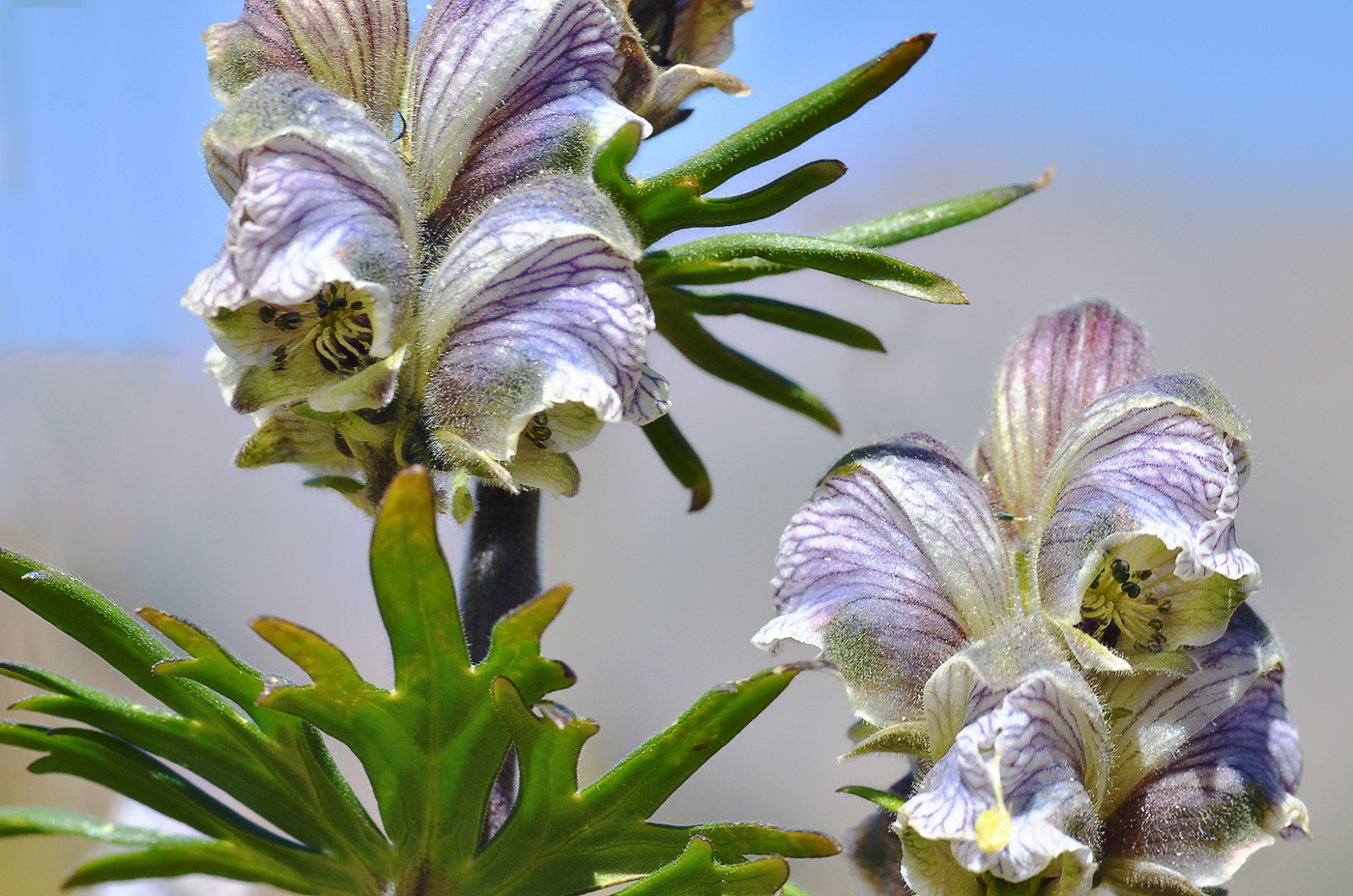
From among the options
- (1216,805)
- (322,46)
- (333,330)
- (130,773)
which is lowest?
(1216,805)

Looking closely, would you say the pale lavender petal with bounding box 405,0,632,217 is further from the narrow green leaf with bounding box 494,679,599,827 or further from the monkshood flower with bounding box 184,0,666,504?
the narrow green leaf with bounding box 494,679,599,827

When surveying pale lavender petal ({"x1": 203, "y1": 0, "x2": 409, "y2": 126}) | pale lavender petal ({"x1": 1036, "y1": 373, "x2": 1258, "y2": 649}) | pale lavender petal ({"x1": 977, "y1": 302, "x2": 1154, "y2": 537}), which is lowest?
pale lavender petal ({"x1": 1036, "y1": 373, "x2": 1258, "y2": 649})

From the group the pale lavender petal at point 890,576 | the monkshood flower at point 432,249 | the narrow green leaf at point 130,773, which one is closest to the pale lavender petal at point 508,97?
the monkshood flower at point 432,249

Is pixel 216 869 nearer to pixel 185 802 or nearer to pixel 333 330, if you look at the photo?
pixel 185 802

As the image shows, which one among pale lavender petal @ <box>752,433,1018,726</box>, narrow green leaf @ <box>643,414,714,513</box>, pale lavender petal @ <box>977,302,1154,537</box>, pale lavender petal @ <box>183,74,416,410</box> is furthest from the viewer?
narrow green leaf @ <box>643,414,714,513</box>

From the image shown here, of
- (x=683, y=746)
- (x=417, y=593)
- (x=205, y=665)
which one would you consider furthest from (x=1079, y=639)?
(x=205, y=665)

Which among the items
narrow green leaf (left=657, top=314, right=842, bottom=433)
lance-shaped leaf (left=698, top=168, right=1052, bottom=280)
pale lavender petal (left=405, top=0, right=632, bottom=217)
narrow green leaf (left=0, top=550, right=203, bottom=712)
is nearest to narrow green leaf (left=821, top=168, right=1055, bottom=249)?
lance-shaped leaf (left=698, top=168, right=1052, bottom=280)

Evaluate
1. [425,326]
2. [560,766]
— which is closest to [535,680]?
[560,766]
